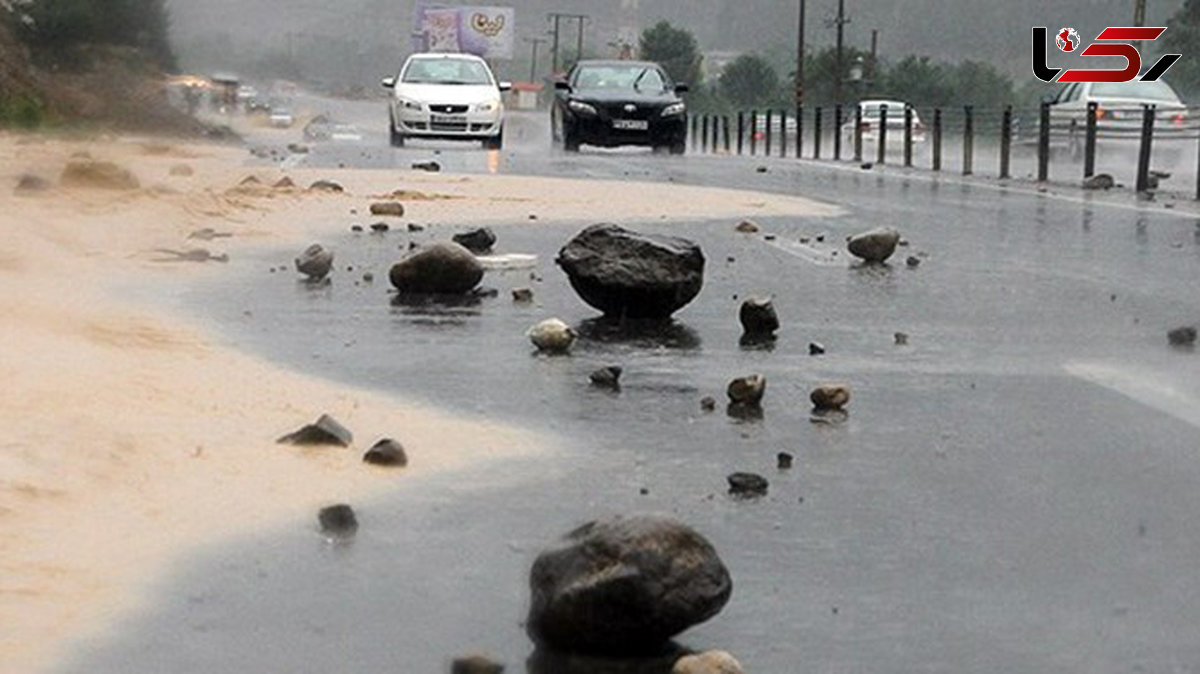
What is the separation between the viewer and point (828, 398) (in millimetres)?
7188

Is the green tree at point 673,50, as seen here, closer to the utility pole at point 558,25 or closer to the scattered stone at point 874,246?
the utility pole at point 558,25

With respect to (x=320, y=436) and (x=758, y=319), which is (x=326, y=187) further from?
(x=320, y=436)

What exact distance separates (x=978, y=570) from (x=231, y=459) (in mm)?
2162

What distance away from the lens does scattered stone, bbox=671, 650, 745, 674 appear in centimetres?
389

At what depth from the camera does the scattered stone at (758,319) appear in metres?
9.28

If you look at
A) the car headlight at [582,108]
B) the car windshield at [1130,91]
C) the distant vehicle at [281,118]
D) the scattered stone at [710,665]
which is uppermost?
the car windshield at [1130,91]

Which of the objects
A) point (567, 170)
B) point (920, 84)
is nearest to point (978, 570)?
point (567, 170)

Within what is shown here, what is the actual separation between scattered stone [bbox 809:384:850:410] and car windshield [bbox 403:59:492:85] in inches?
1067

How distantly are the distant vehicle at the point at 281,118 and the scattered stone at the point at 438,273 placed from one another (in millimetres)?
77074

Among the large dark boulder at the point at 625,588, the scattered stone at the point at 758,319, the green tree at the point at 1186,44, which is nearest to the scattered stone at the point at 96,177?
the scattered stone at the point at 758,319

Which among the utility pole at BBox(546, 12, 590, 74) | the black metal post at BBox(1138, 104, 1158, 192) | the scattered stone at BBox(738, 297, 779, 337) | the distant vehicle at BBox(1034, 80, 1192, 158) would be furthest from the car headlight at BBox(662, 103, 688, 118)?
the utility pole at BBox(546, 12, 590, 74)

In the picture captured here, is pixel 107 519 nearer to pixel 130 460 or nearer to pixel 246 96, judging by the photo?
pixel 130 460

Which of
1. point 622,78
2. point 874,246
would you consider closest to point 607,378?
point 874,246

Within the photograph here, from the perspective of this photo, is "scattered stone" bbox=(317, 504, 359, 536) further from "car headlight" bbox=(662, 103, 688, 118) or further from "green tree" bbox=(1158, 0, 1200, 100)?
"green tree" bbox=(1158, 0, 1200, 100)
